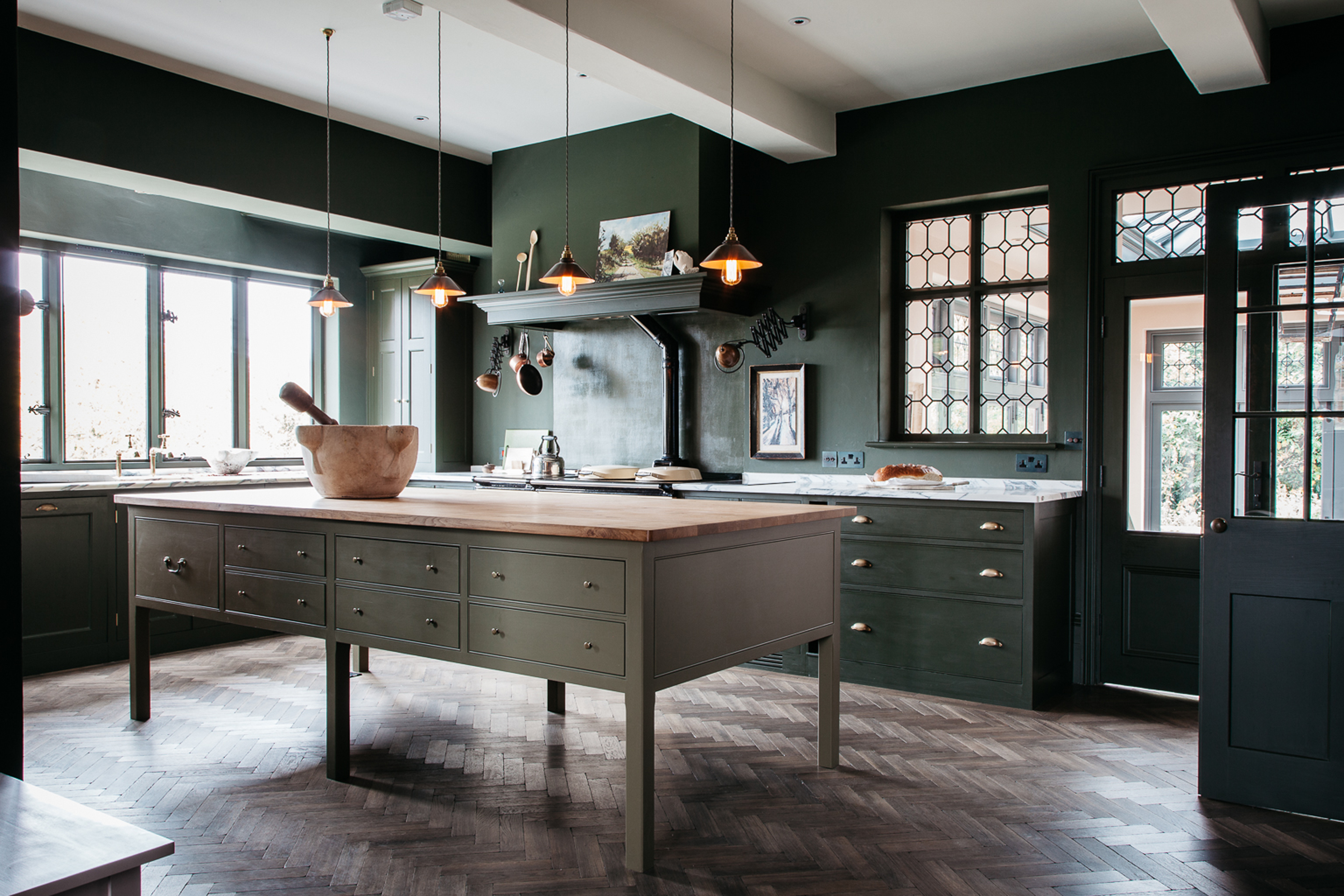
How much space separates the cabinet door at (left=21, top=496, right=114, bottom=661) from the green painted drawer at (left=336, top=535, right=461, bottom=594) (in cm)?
257

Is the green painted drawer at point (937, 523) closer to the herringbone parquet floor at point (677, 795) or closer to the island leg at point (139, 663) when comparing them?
the herringbone parquet floor at point (677, 795)

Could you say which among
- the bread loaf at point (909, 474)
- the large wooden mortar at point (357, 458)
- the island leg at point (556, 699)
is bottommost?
the island leg at point (556, 699)

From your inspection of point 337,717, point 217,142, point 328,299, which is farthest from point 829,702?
point 217,142

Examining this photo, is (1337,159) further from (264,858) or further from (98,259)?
(98,259)

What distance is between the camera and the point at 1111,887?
2361 millimetres

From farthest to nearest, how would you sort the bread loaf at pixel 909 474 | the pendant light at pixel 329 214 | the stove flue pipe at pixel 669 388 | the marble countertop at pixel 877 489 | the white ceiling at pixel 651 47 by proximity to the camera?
the stove flue pipe at pixel 669 388 → the pendant light at pixel 329 214 → the bread loaf at pixel 909 474 → the marble countertop at pixel 877 489 → the white ceiling at pixel 651 47

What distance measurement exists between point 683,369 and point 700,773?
3133 mm

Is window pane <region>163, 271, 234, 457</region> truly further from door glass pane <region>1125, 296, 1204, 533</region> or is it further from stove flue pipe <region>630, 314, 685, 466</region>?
door glass pane <region>1125, 296, 1204, 533</region>

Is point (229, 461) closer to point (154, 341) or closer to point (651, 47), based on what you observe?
point (154, 341)

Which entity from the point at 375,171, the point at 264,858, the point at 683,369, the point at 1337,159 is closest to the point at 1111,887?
the point at 264,858

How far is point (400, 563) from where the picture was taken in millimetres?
2912

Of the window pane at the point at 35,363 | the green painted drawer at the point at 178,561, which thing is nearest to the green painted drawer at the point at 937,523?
the green painted drawer at the point at 178,561

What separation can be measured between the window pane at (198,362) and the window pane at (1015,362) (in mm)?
5084

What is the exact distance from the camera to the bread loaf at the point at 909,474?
461 centimetres
